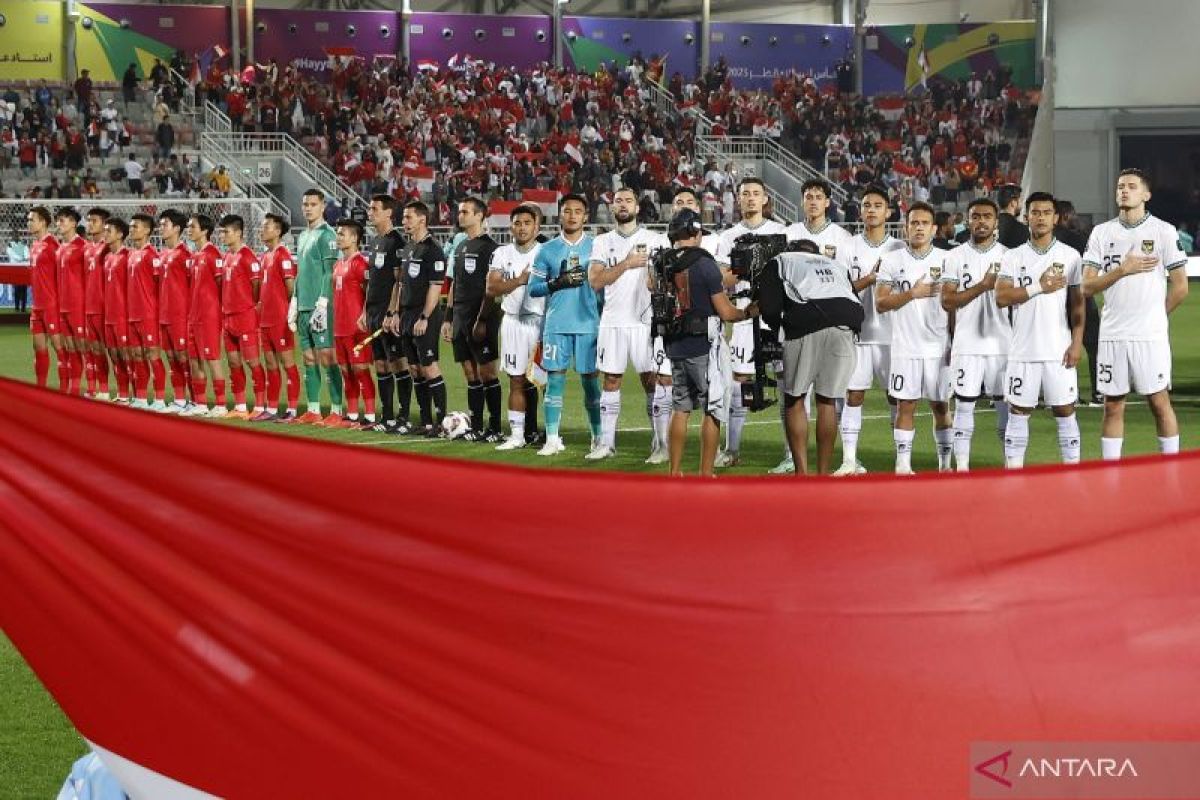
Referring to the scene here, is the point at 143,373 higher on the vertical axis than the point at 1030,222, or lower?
lower

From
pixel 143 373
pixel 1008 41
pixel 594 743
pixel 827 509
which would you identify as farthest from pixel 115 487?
pixel 1008 41

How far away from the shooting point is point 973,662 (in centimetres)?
317

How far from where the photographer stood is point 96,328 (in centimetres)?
1912

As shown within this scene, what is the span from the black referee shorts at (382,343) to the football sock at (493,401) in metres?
1.03

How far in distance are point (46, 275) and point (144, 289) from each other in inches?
66.6

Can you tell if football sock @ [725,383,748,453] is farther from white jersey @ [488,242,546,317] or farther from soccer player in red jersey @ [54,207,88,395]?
soccer player in red jersey @ [54,207,88,395]

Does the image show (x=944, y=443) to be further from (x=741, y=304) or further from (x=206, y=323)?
(x=206, y=323)

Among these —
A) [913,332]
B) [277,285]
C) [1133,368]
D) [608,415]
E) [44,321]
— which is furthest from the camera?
[44,321]

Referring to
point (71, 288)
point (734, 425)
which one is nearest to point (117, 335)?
point (71, 288)

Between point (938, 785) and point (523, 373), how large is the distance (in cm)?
1178

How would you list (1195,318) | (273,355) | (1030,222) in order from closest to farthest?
(1030,222) → (273,355) → (1195,318)

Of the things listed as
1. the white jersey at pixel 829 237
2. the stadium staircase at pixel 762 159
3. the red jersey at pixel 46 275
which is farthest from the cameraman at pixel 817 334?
the stadium staircase at pixel 762 159

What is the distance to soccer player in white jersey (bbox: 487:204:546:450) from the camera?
14734 millimetres

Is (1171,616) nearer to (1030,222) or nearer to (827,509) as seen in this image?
(827,509)
